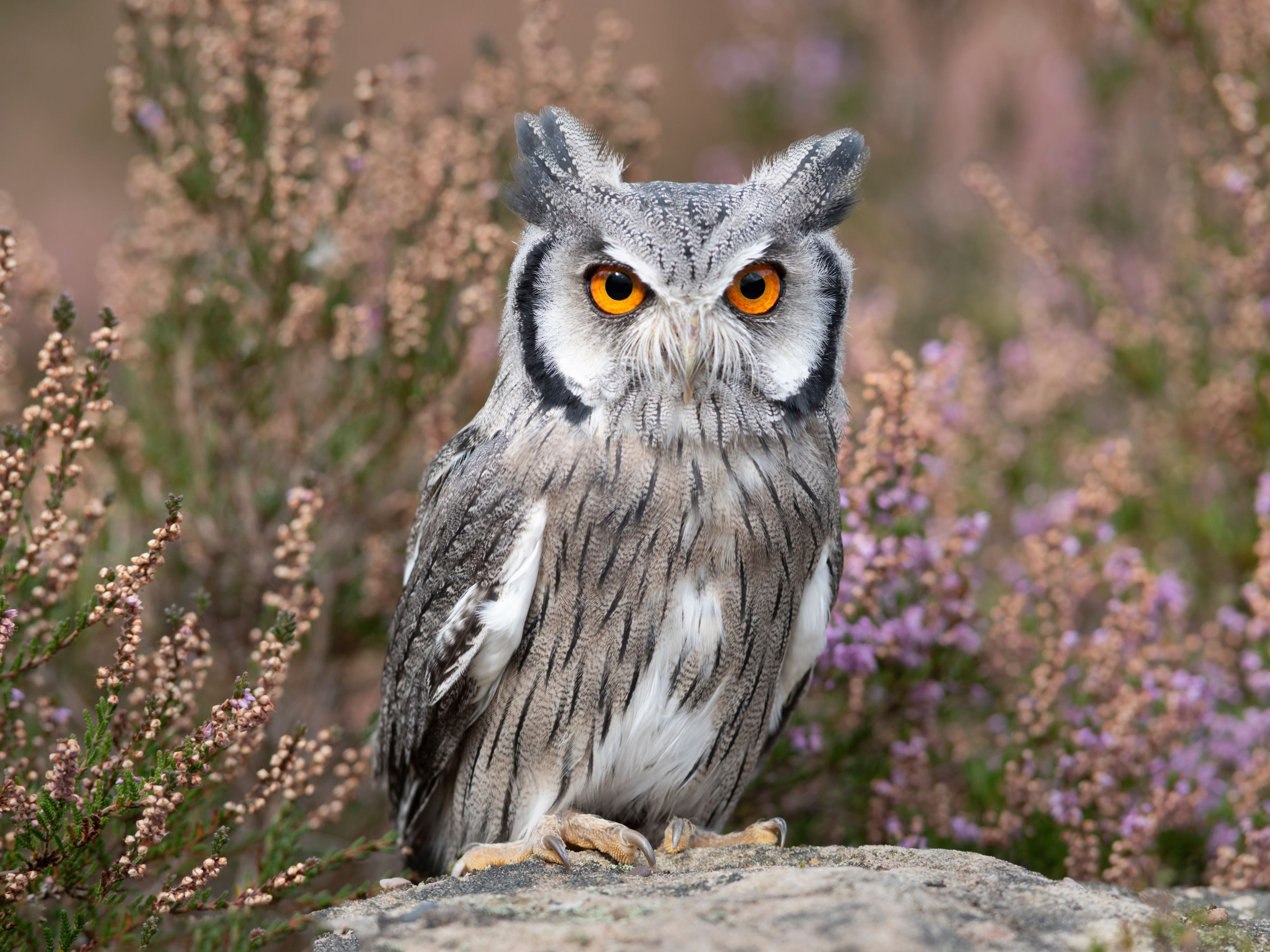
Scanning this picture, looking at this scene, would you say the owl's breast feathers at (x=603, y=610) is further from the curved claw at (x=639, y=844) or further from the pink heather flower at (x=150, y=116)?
the pink heather flower at (x=150, y=116)

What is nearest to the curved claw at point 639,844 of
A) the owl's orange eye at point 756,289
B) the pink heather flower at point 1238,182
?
the owl's orange eye at point 756,289

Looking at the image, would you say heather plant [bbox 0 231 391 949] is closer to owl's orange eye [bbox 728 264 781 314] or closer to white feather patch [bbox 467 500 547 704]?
white feather patch [bbox 467 500 547 704]

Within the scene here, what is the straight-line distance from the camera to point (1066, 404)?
4.17 metres

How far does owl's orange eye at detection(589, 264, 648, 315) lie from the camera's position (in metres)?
1.96

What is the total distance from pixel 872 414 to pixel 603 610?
829mm

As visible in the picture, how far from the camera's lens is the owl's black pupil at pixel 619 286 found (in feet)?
6.44

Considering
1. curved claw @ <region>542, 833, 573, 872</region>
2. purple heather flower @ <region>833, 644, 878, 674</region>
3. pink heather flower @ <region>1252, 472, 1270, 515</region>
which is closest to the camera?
curved claw @ <region>542, 833, 573, 872</region>

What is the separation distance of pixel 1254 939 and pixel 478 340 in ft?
7.76

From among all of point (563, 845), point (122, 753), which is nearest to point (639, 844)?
point (563, 845)

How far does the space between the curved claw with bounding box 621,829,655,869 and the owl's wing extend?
0.38 meters

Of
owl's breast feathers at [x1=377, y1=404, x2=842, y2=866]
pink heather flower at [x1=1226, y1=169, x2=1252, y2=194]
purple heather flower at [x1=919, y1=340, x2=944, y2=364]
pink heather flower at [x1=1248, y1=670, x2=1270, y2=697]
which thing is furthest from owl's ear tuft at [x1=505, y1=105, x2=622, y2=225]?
pink heather flower at [x1=1248, y1=670, x2=1270, y2=697]

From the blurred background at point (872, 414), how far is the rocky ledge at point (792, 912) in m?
0.63

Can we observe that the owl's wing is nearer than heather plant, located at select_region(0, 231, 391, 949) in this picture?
No

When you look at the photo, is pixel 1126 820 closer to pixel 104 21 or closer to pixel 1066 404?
pixel 1066 404
